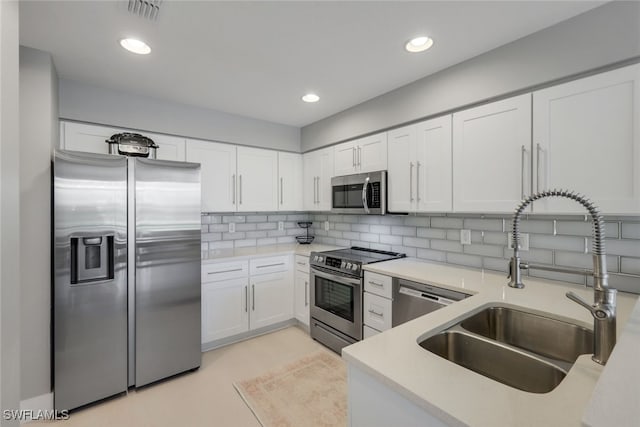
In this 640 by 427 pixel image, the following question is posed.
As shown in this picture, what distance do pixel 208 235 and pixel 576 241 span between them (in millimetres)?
3366

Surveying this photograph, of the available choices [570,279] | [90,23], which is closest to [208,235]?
[90,23]

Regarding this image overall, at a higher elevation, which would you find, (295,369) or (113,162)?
(113,162)

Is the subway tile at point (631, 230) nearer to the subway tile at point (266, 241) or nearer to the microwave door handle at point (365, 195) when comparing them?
the microwave door handle at point (365, 195)

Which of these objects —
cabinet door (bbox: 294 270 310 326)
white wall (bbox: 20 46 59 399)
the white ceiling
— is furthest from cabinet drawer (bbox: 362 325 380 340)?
white wall (bbox: 20 46 59 399)

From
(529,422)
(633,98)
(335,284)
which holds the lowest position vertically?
(335,284)

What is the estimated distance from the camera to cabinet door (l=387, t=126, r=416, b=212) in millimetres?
2461

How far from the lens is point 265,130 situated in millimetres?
3498

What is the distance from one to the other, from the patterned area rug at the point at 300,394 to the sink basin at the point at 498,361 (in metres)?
1.13

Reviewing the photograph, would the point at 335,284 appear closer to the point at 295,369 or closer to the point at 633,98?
the point at 295,369

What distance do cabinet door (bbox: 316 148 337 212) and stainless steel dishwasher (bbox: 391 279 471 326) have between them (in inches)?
57.0

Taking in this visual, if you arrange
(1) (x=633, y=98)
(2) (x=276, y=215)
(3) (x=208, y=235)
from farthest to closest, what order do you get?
(2) (x=276, y=215) → (3) (x=208, y=235) → (1) (x=633, y=98)

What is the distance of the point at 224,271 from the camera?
2855mm

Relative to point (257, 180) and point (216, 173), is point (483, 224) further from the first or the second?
point (216, 173)

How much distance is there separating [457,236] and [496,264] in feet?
1.21
